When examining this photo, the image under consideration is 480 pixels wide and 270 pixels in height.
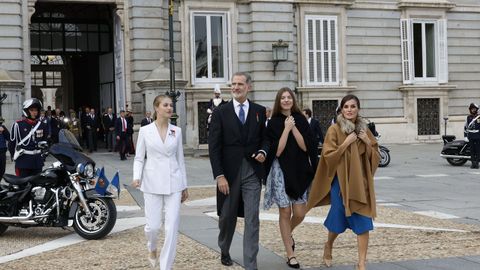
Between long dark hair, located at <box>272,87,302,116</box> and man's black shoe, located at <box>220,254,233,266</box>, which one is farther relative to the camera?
long dark hair, located at <box>272,87,302,116</box>

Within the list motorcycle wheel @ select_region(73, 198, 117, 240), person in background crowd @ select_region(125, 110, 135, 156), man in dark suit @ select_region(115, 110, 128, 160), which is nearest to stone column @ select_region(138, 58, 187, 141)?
person in background crowd @ select_region(125, 110, 135, 156)

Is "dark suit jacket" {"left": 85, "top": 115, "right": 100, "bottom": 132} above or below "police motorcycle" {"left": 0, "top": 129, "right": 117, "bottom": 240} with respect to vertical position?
above

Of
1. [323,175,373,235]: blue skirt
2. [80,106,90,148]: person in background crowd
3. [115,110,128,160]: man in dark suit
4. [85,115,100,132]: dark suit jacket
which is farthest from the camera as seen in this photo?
[80,106,90,148]: person in background crowd

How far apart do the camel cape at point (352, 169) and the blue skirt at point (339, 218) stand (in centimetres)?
6

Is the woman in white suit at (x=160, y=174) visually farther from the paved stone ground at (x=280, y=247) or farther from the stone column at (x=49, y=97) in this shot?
the stone column at (x=49, y=97)

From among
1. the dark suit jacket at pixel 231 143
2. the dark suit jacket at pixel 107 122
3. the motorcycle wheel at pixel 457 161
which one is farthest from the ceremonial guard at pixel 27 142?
the dark suit jacket at pixel 107 122

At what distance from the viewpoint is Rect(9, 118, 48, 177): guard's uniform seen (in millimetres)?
9133

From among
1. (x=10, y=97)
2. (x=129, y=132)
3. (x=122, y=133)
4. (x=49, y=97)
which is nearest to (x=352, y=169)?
(x=122, y=133)

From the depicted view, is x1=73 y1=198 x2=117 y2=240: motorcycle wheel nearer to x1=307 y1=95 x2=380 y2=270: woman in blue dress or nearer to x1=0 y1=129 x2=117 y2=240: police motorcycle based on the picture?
x1=0 y1=129 x2=117 y2=240: police motorcycle

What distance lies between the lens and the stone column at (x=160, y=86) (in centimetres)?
2094

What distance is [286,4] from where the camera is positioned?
24328 mm

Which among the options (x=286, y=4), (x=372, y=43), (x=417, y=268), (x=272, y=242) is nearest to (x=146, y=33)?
(x=286, y=4)

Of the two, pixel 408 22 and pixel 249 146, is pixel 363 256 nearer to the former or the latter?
Answer: pixel 249 146

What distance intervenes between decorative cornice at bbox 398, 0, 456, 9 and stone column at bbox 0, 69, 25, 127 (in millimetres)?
15452
